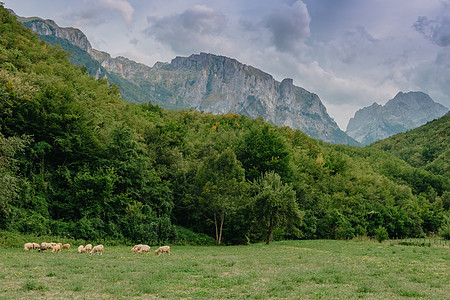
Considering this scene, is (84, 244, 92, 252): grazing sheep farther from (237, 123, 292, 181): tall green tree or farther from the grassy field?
(237, 123, 292, 181): tall green tree

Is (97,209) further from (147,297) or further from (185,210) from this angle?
(147,297)

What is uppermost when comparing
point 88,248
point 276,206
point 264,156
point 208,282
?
point 264,156

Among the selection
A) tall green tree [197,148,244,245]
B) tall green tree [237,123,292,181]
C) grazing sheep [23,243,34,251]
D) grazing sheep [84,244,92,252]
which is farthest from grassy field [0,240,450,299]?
tall green tree [237,123,292,181]

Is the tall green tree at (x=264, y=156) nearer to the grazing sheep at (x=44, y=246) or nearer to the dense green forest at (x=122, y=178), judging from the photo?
the dense green forest at (x=122, y=178)

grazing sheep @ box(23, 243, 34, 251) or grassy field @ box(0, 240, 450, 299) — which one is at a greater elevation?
grassy field @ box(0, 240, 450, 299)

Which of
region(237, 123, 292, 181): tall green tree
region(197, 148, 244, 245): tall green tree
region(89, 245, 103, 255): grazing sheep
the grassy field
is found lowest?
region(89, 245, 103, 255): grazing sheep

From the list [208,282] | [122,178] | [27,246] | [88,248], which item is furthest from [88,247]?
[122,178]

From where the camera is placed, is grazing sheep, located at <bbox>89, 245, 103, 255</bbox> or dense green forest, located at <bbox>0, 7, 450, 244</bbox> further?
dense green forest, located at <bbox>0, 7, 450, 244</bbox>

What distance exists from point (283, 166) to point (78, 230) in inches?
1416

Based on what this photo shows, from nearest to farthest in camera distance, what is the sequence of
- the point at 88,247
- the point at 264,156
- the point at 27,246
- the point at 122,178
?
the point at 27,246
the point at 88,247
the point at 122,178
the point at 264,156

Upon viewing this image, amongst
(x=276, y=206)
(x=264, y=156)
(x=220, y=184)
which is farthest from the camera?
(x=264, y=156)

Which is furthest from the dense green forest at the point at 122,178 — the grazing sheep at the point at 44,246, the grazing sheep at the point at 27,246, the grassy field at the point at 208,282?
the grassy field at the point at 208,282

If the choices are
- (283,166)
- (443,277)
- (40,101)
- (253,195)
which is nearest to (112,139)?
(40,101)

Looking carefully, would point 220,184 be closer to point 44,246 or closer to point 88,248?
point 88,248
